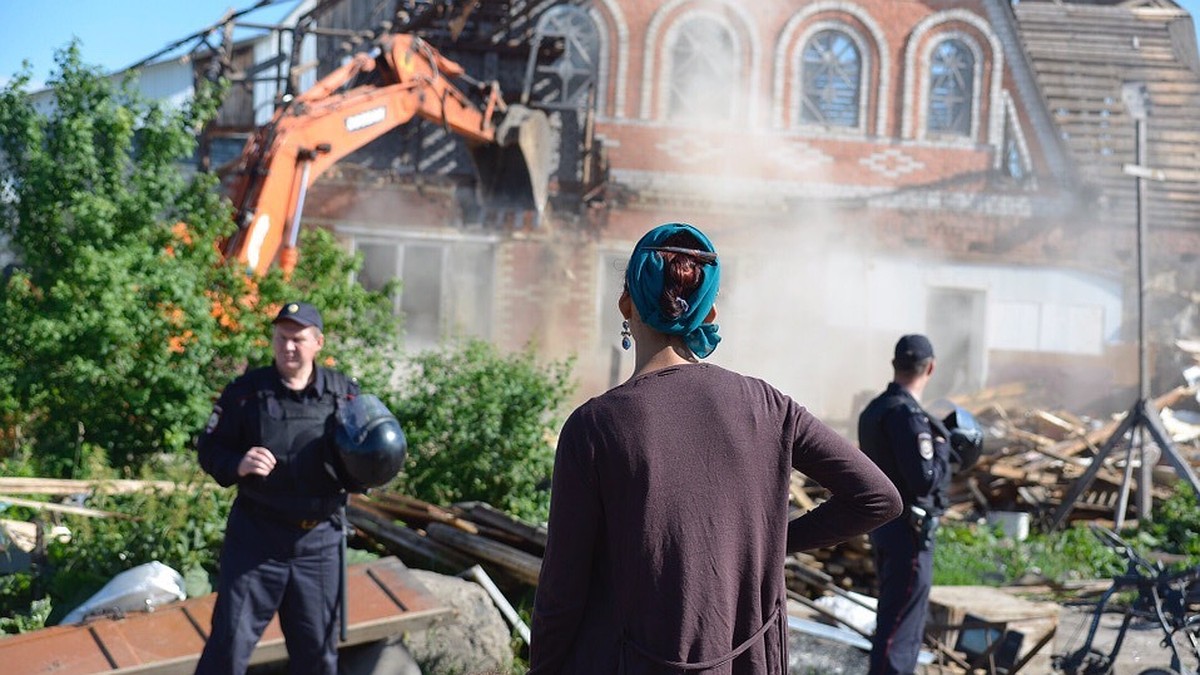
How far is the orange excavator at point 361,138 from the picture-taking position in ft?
32.4

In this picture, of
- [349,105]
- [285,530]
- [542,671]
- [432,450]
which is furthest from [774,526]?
[349,105]

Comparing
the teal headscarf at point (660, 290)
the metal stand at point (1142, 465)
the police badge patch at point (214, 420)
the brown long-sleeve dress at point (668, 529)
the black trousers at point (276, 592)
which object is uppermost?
the teal headscarf at point (660, 290)

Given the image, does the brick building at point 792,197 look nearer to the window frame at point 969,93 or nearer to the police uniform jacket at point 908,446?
the window frame at point 969,93

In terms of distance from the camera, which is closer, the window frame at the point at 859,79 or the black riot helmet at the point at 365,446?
the black riot helmet at the point at 365,446

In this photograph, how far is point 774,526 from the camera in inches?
103

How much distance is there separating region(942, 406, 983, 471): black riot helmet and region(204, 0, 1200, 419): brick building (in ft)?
34.8

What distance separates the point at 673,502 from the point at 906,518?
3750 millimetres

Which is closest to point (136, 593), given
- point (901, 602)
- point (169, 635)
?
point (169, 635)

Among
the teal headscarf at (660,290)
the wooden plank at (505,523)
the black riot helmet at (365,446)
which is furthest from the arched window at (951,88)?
the teal headscarf at (660,290)

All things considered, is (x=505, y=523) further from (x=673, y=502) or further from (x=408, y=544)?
(x=673, y=502)

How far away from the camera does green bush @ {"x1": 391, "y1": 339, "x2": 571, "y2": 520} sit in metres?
8.64

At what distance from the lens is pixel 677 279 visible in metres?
2.59

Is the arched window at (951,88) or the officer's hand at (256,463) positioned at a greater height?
the arched window at (951,88)

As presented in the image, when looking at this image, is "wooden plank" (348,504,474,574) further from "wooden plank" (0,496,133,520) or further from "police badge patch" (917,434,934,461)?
"police badge patch" (917,434,934,461)
